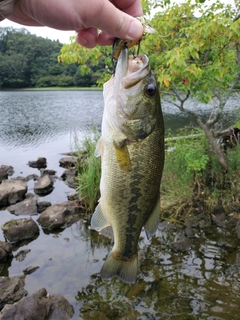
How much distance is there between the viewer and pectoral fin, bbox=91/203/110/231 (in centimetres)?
251

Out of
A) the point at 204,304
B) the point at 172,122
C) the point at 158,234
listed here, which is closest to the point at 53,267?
the point at 158,234

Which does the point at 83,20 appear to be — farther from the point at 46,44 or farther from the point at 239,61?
the point at 46,44

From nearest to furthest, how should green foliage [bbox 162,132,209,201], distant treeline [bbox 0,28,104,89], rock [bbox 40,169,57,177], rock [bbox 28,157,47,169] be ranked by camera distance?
green foliage [bbox 162,132,209,201]
rock [bbox 40,169,57,177]
rock [bbox 28,157,47,169]
distant treeline [bbox 0,28,104,89]

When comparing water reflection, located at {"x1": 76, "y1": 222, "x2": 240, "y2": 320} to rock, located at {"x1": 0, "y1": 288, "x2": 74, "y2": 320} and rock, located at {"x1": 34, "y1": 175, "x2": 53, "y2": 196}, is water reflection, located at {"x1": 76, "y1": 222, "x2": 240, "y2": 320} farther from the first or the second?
rock, located at {"x1": 34, "y1": 175, "x2": 53, "y2": 196}

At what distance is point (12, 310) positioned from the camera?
4.19 m

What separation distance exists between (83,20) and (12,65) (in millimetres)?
72089

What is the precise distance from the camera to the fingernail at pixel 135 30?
1904mm

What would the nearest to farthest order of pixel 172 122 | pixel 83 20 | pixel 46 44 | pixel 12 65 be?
pixel 83 20 → pixel 172 122 → pixel 12 65 → pixel 46 44

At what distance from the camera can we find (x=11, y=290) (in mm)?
4996

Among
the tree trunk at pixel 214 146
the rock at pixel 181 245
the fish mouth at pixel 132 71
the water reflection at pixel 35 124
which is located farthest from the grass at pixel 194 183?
the water reflection at pixel 35 124

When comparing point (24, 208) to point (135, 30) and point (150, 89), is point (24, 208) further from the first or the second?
point (135, 30)

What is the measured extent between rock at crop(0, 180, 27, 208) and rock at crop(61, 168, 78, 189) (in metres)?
1.51

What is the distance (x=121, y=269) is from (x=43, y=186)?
774 cm

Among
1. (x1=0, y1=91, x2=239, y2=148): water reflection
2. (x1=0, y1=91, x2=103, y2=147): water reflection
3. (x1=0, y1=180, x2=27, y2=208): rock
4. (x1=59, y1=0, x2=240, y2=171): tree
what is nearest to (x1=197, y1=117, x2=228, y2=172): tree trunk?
(x1=59, y1=0, x2=240, y2=171): tree
